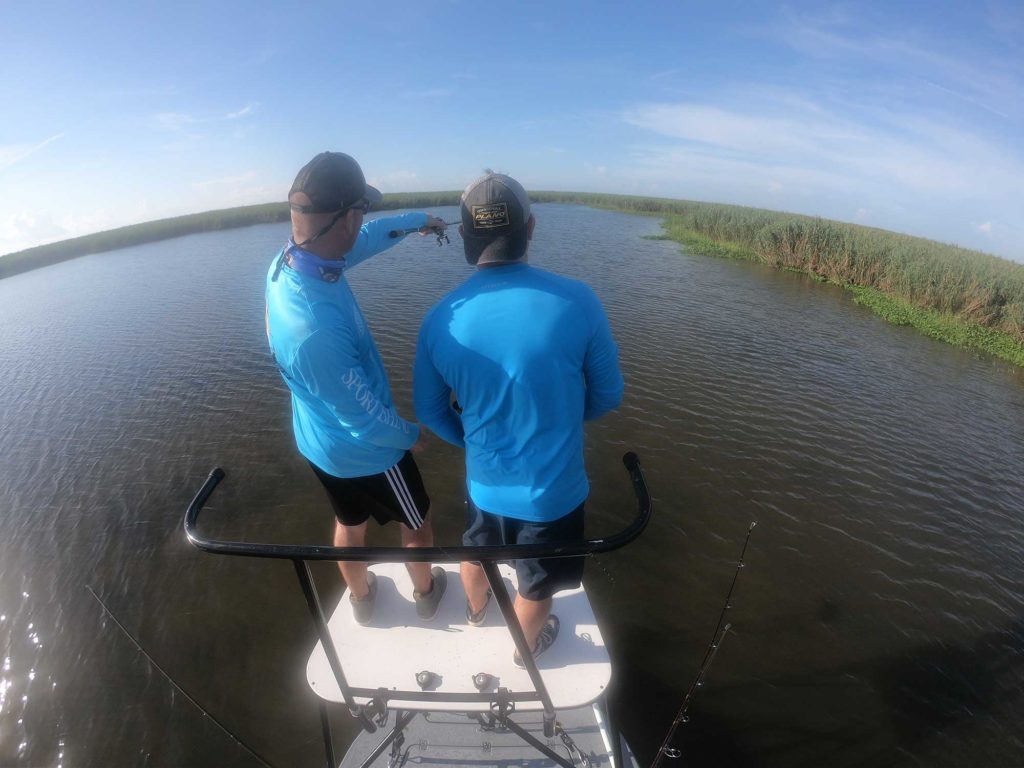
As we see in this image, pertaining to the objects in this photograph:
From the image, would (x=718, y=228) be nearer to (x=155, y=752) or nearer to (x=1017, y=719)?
(x=1017, y=719)

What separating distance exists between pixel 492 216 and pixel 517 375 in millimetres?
603

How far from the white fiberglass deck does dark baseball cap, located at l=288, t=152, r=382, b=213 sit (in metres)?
2.29

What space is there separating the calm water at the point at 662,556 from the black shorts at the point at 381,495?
2.47m

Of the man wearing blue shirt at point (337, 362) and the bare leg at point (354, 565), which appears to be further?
the bare leg at point (354, 565)

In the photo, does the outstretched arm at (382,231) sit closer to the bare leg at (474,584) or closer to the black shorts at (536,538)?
the black shorts at (536,538)

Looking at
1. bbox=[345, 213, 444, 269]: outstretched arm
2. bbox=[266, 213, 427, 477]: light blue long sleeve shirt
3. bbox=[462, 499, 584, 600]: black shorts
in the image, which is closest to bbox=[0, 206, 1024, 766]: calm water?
bbox=[462, 499, 584, 600]: black shorts

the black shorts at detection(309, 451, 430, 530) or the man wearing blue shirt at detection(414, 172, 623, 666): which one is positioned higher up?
the man wearing blue shirt at detection(414, 172, 623, 666)

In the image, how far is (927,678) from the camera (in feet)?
13.1

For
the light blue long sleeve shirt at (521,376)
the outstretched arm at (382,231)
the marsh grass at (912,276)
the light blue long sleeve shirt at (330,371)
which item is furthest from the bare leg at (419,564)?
the marsh grass at (912,276)

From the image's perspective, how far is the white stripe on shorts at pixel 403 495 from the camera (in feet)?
7.63

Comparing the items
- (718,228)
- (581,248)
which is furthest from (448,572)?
(718,228)

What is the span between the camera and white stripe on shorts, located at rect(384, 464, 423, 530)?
7.63ft

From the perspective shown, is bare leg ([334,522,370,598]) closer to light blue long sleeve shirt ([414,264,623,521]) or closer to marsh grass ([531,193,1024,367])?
light blue long sleeve shirt ([414,264,623,521])

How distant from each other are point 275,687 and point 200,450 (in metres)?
4.80
